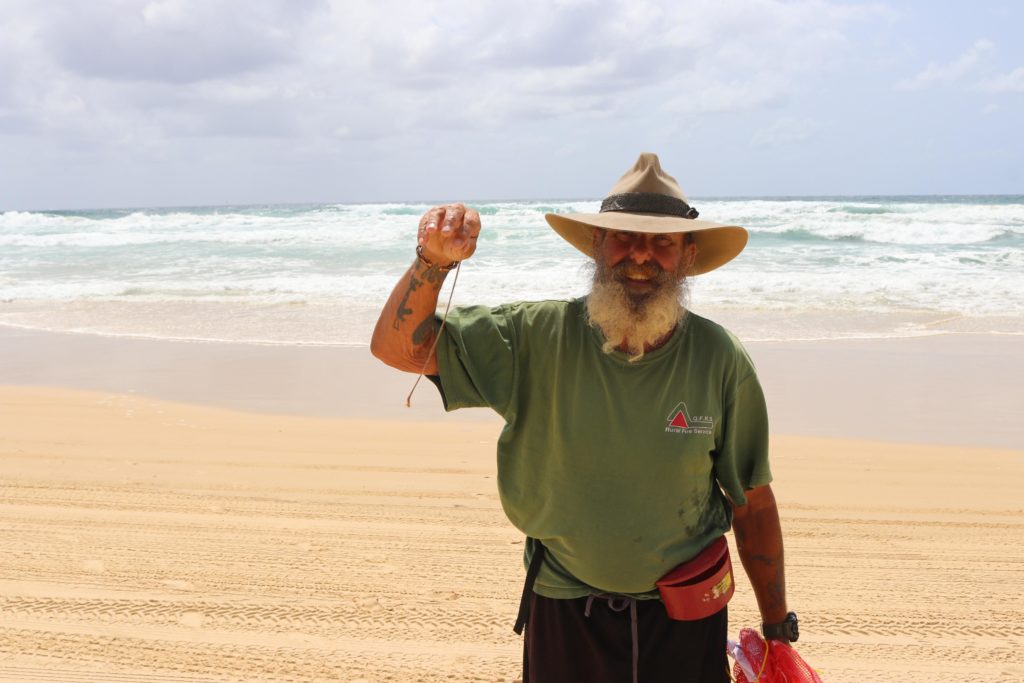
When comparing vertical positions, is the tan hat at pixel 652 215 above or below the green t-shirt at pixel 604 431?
above

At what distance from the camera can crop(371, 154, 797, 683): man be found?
1.85m

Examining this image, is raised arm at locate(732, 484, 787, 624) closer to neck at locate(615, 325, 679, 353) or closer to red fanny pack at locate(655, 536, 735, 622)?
red fanny pack at locate(655, 536, 735, 622)

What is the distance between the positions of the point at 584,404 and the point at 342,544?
297 centimetres

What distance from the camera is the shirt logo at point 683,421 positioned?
1.84 meters

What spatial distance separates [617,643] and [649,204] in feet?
3.21

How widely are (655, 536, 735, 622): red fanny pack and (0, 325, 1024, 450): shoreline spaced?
A: 16.6 ft

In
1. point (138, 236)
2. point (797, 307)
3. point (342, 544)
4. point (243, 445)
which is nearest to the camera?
point (342, 544)

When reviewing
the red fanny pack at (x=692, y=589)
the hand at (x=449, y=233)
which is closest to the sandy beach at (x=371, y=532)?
the red fanny pack at (x=692, y=589)

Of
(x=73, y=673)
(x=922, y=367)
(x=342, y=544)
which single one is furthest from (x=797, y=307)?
(x=73, y=673)

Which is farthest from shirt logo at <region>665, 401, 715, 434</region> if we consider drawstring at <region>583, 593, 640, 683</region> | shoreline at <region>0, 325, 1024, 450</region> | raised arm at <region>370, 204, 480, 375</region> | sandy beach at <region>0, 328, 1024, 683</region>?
shoreline at <region>0, 325, 1024, 450</region>

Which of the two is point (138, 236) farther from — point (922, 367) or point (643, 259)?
point (643, 259)

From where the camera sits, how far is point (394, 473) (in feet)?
18.6

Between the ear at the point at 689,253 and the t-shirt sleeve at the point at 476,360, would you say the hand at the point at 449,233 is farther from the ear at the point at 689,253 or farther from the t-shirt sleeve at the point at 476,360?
the ear at the point at 689,253

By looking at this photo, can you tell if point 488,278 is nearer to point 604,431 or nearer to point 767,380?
point 767,380
